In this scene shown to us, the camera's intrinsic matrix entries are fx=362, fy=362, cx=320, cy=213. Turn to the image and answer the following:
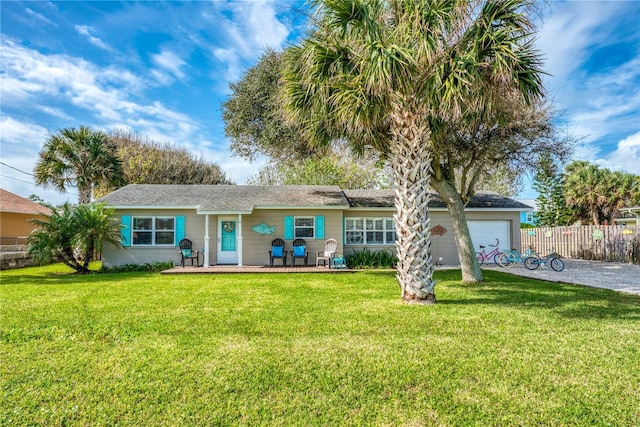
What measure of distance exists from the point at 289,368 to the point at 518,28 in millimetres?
7443

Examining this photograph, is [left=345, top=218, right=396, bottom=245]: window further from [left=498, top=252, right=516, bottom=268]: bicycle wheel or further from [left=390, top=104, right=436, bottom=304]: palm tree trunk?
[left=390, top=104, right=436, bottom=304]: palm tree trunk

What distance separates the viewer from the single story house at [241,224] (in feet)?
48.8

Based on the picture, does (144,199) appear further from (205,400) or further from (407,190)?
(205,400)

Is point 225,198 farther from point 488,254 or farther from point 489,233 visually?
point 488,254

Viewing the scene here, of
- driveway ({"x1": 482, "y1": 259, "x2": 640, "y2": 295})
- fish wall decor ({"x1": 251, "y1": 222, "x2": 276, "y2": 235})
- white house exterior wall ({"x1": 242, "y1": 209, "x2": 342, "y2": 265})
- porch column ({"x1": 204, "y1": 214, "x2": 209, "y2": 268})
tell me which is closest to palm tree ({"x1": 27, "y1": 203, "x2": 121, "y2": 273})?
porch column ({"x1": 204, "y1": 214, "x2": 209, "y2": 268})

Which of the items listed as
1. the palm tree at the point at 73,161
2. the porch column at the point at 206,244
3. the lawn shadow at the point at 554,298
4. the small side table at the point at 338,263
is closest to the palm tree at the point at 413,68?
the lawn shadow at the point at 554,298

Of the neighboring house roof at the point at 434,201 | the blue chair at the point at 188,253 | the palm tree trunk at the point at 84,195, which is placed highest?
the palm tree trunk at the point at 84,195

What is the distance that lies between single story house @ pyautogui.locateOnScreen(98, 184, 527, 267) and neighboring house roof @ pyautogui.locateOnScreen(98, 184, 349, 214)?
0.13 feet

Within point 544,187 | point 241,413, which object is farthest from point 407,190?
point 544,187

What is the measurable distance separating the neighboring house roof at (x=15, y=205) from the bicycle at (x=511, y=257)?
2334cm

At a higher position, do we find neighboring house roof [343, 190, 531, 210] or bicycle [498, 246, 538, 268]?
neighboring house roof [343, 190, 531, 210]

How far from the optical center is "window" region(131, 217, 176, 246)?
49.6 feet

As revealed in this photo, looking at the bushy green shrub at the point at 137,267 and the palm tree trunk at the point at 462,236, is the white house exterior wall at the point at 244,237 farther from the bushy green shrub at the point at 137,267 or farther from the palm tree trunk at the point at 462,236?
the palm tree trunk at the point at 462,236

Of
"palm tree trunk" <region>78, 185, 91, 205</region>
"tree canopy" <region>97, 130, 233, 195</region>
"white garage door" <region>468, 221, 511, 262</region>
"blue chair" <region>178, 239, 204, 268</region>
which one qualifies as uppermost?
"tree canopy" <region>97, 130, 233, 195</region>
